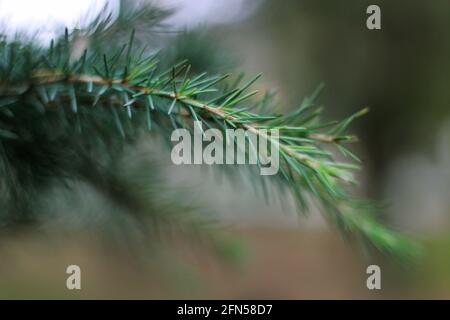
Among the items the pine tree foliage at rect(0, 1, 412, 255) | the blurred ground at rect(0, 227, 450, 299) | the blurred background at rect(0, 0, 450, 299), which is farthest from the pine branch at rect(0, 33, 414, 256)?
the blurred background at rect(0, 0, 450, 299)

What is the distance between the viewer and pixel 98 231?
0.37m

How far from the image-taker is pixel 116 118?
7.9 inches

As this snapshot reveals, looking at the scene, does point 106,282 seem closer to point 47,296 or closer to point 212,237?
point 47,296

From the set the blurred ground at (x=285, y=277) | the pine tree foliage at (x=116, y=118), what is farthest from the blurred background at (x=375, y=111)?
the pine tree foliage at (x=116, y=118)

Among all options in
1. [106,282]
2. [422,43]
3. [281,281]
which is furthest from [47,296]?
[422,43]

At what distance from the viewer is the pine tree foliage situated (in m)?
0.18

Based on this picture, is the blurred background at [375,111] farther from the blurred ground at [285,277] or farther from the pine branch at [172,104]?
the pine branch at [172,104]

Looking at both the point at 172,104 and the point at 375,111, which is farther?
the point at 375,111

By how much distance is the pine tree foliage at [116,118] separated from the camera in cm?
18

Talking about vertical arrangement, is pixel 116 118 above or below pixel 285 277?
above

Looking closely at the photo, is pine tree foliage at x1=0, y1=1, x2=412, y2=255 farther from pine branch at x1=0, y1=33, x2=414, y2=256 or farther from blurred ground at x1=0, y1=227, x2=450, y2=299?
blurred ground at x1=0, y1=227, x2=450, y2=299

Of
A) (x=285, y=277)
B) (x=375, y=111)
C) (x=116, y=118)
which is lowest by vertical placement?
(x=285, y=277)

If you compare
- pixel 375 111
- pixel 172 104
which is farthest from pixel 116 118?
pixel 375 111

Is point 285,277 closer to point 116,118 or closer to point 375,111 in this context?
point 375,111
